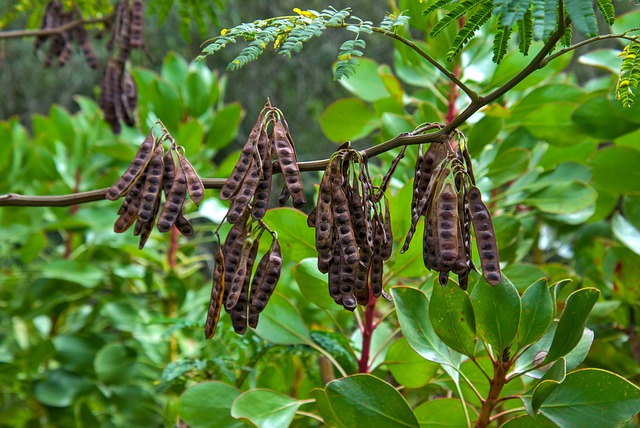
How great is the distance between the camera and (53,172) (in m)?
1.65

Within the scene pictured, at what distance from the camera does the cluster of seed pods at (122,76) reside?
127 centimetres

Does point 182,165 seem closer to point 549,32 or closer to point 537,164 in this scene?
point 549,32

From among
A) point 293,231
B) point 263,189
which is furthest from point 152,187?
point 293,231

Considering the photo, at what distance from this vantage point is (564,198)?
46.1 inches

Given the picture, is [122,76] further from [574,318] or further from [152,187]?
[574,318]

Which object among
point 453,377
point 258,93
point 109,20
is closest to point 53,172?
point 109,20

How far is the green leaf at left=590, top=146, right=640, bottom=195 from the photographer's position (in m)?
1.16

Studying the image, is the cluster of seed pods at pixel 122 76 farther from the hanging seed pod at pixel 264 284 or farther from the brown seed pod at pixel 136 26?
the hanging seed pod at pixel 264 284

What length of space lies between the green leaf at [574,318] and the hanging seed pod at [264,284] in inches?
10.6

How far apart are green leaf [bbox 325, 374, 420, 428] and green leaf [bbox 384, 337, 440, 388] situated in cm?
14

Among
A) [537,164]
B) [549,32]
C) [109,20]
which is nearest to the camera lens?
[549,32]

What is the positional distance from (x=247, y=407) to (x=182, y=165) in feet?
0.99

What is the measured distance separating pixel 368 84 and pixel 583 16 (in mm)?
759

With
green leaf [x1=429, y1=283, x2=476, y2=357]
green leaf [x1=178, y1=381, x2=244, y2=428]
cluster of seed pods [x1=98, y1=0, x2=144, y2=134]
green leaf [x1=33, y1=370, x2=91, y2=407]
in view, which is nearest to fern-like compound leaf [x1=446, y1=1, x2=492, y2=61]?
green leaf [x1=429, y1=283, x2=476, y2=357]
